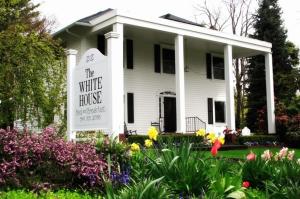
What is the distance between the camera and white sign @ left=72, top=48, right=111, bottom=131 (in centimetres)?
883

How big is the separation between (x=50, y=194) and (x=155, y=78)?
61.0ft

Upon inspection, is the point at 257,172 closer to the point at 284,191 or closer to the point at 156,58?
the point at 284,191

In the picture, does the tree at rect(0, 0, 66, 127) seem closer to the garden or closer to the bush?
the garden

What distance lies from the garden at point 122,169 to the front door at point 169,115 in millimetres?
16975

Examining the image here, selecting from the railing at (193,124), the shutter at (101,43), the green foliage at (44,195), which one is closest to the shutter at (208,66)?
the railing at (193,124)

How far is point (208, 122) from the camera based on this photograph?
26.0 metres

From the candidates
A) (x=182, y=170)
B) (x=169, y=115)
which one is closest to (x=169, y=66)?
(x=169, y=115)

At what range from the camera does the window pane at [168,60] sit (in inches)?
966

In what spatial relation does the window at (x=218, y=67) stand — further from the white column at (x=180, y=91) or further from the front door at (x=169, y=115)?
the white column at (x=180, y=91)

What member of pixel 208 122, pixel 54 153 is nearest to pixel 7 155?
pixel 54 153

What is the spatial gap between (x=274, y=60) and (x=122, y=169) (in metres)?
27.8

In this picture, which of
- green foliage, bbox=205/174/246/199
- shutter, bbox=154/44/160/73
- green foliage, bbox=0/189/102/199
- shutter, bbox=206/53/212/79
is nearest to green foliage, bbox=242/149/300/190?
green foliage, bbox=205/174/246/199

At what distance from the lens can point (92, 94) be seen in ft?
30.4

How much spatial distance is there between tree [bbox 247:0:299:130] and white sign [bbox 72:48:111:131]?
21738 mm
